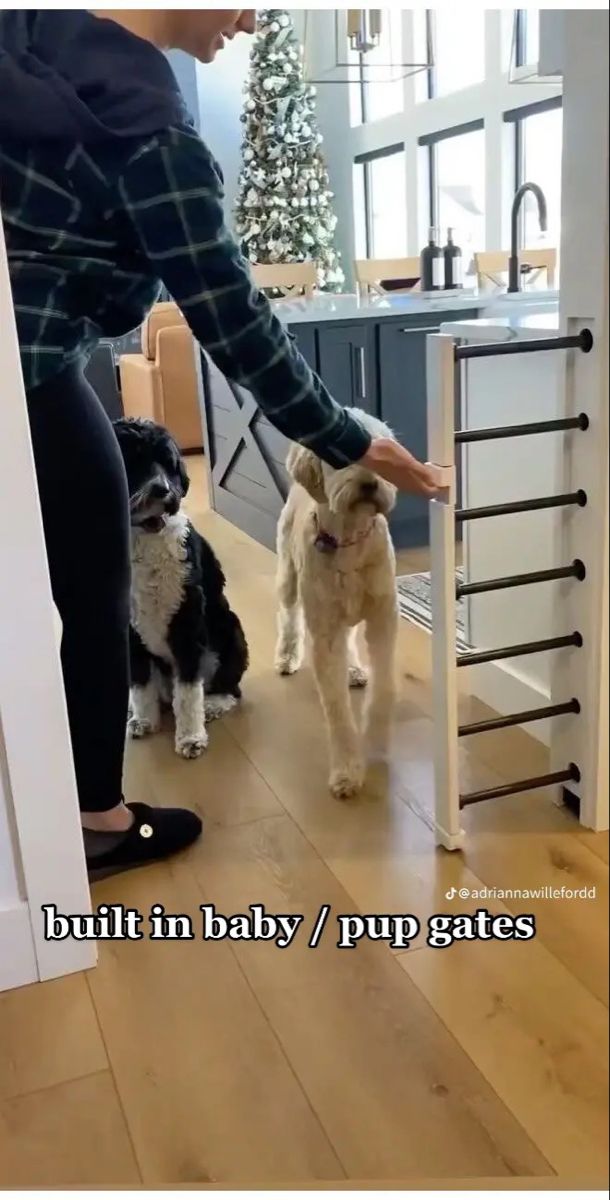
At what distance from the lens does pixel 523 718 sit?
78 cm

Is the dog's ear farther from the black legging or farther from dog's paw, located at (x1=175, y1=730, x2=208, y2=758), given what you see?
dog's paw, located at (x1=175, y1=730, x2=208, y2=758)

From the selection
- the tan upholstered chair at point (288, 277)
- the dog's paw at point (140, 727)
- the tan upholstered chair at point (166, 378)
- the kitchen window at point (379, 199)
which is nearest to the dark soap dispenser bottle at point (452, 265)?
the kitchen window at point (379, 199)

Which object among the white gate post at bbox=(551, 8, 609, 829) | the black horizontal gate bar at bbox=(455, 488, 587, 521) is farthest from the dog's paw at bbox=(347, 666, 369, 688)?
the white gate post at bbox=(551, 8, 609, 829)

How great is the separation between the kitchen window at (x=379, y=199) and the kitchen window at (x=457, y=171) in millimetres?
44

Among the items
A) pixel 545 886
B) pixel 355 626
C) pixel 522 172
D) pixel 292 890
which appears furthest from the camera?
pixel 355 626

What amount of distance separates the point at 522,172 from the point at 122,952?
79cm

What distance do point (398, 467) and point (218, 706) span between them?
2.31 feet

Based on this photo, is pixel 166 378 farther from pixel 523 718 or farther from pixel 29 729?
pixel 523 718

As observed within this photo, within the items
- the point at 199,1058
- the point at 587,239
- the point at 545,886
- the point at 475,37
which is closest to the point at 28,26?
the point at 475,37

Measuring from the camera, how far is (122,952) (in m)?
0.94

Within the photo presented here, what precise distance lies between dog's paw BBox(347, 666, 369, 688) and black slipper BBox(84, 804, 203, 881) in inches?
16.4

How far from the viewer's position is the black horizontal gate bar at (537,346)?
0.54 metres

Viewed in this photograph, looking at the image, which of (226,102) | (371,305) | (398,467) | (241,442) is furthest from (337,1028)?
(371,305)

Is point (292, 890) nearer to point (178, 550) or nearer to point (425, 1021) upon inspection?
point (425, 1021)
